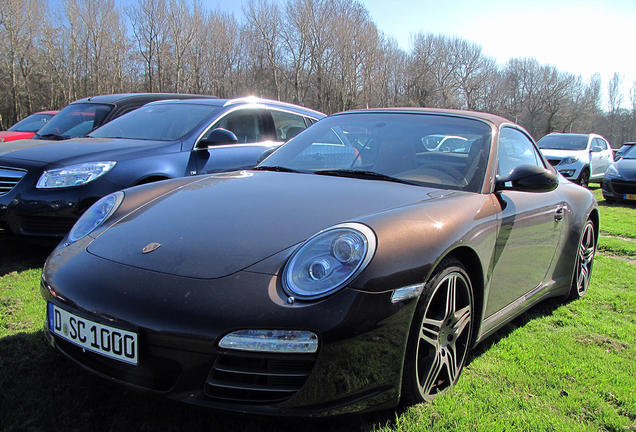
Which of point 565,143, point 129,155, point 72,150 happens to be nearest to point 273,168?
point 129,155

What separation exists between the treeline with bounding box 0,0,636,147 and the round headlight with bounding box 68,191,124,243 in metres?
46.6

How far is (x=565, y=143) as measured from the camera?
42.7 feet

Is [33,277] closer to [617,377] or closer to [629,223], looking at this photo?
[617,377]

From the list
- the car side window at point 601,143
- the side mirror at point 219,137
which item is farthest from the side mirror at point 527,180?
the car side window at point 601,143

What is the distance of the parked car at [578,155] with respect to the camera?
11.9m

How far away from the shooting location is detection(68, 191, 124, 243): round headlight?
2.24 metres

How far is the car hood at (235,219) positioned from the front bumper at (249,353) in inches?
5.0

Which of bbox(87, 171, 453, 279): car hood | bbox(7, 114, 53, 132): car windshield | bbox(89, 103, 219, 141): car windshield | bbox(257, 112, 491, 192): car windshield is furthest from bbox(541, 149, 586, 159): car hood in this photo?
bbox(7, 114, 53, 132): car windshield

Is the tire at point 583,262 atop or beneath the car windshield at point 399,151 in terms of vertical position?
beneath

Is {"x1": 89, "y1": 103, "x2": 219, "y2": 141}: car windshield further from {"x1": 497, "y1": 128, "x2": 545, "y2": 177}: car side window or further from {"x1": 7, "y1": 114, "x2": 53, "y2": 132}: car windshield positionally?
{"x1": 7, "y1": 114, "x2": 53, "y2": 132}: car windshield

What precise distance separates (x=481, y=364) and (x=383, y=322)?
3.83 feet

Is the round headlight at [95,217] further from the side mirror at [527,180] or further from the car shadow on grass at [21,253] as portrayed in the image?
the side mirror at [527,180]

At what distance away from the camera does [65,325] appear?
1768 mm

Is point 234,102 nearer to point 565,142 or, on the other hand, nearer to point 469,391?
point 469,391
